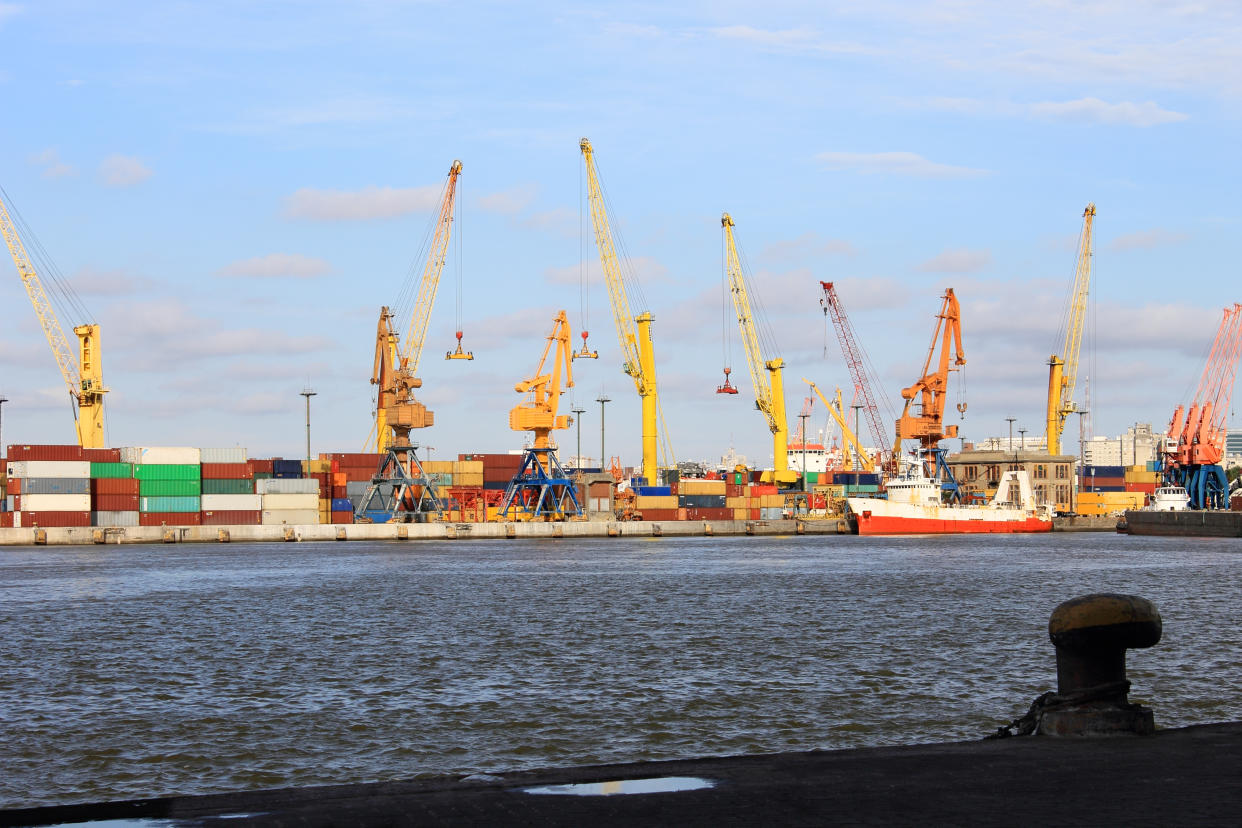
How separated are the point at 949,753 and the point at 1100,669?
1.55m

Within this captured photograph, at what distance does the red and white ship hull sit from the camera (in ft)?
398

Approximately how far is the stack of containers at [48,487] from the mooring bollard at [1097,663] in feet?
350

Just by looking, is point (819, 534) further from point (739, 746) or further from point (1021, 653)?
point (739, 746)

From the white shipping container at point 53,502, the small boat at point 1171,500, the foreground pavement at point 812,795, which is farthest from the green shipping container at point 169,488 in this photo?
the foreground pavement at point 812,795

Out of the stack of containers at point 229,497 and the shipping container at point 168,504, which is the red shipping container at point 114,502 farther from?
the stack of containers at point 229,497

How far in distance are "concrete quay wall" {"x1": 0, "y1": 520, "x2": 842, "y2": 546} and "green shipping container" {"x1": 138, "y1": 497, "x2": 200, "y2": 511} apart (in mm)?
2500

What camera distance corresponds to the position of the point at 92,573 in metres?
66.1

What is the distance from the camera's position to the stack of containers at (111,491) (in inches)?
4284

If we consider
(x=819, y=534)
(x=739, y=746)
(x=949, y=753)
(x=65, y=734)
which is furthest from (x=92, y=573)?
(x=819, y=534)

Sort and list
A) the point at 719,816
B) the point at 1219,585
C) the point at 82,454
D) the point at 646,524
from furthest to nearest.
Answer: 1. the point at 646,524
2. the point at 82,454
3. the point at 1219,585
4. the point at 719,816

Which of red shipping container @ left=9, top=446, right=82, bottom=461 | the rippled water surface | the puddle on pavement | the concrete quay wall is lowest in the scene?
the concrete quay wall

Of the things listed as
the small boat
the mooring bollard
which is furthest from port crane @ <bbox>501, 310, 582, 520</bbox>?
the mooring bollard

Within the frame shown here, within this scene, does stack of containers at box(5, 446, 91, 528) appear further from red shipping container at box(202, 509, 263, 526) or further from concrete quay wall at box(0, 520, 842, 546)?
red shipping container at box(202, 509, 263, 526)

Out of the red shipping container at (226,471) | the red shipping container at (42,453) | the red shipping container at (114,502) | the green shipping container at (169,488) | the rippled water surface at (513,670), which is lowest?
the rippled water surface at (513,670)
